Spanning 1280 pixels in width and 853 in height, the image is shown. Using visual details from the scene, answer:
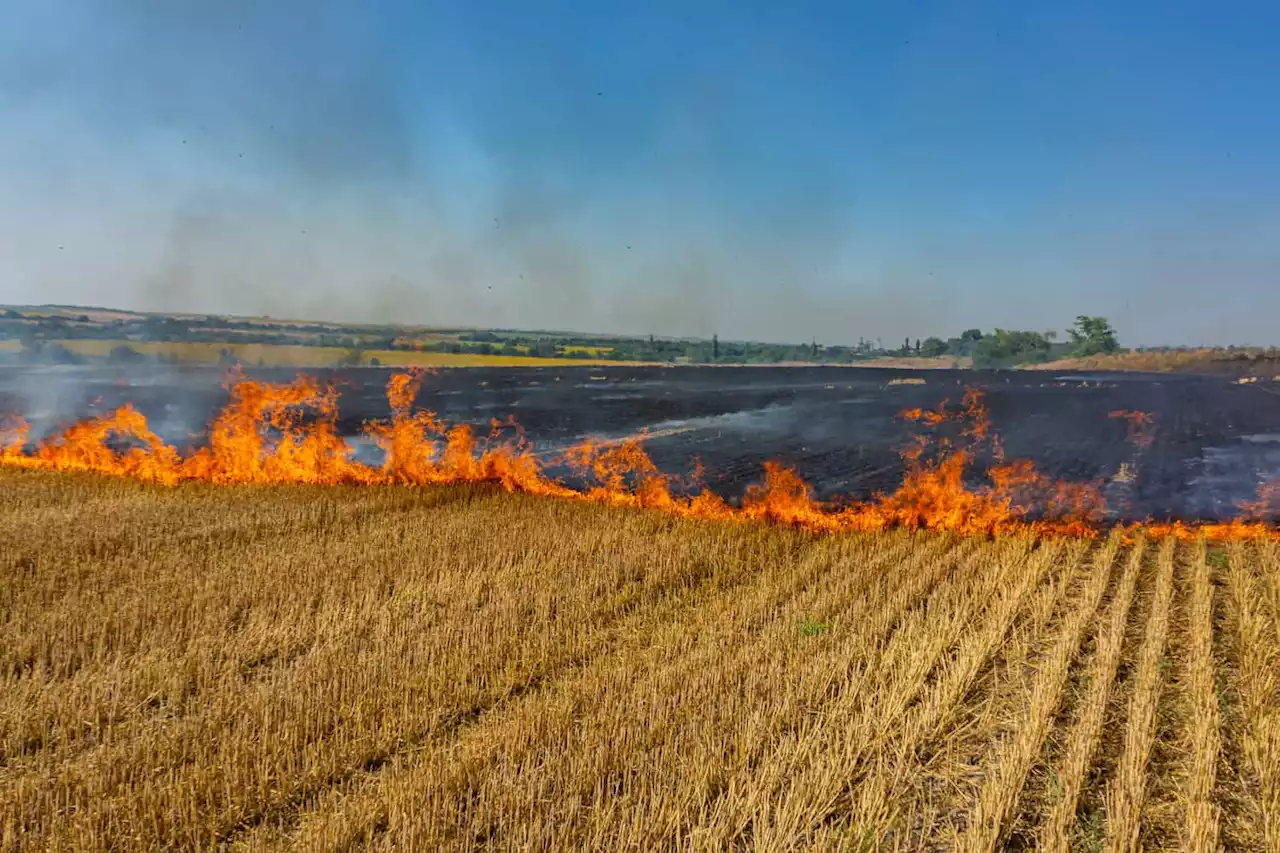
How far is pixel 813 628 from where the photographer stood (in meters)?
8.68

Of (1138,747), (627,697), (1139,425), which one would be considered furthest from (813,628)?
(1139,425)

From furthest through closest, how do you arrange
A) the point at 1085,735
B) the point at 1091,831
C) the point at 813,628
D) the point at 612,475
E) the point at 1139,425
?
the point at 1139,425
the point at 612,475
the point at 813,628
the point at 1085,735
the point at 1091,831

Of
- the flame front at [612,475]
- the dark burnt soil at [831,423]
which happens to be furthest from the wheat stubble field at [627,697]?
the dark burnt soil at [831,423]

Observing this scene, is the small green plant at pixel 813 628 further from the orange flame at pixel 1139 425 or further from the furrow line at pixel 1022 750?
the orange flame at pixel 1139 425

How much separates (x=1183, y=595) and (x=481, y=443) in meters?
22.5

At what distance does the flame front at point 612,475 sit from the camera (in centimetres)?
1565

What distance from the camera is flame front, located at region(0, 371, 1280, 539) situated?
15648 millimetres

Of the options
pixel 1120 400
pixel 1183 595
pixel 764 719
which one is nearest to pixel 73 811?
pixel 764 719

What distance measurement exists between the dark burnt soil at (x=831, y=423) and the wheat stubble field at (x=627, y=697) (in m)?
8.70

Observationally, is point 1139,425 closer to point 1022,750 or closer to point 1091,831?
point 1022,750

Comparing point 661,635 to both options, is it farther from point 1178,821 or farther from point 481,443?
point 481,443

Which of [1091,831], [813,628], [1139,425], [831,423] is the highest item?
[1139,425]

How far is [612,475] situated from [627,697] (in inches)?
616

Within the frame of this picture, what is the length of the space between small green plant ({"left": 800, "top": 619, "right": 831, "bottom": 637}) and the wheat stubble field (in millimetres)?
51
